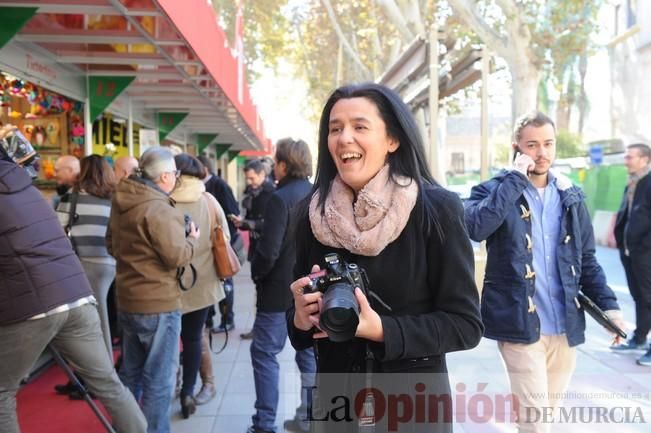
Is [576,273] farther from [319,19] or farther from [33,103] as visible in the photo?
[319,19]

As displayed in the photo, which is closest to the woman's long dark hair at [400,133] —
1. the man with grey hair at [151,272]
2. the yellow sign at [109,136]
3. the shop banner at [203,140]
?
the man with grey hair at [151,272]

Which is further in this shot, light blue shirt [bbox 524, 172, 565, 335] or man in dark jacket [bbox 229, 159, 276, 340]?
man in dark jacket [bbox 229, 159, 276, 340]

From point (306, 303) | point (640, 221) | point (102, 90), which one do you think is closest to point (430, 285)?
point (306, 303)

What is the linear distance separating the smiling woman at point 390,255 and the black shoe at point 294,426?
261 centimetres

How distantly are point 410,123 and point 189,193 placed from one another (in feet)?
9.30

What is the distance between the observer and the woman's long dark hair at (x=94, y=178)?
5.00m

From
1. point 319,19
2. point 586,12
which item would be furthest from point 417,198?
point 319,19

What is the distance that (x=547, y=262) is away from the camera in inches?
126

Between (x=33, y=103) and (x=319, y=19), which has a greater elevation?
(x=319, y=19)

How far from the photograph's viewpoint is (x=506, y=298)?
316 centimetres

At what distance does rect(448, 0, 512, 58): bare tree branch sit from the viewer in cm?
1036

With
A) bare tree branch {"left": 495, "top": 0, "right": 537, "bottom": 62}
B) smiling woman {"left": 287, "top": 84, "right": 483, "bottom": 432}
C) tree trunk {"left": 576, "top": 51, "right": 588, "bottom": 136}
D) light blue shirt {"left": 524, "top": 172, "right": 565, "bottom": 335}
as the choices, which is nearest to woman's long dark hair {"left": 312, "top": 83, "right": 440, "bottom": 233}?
smiling woman {"left": 287, "top": 84, "right": 483, "bottom": 432}

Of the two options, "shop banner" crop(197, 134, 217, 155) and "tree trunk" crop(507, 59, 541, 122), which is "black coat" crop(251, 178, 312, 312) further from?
"shop banner" crop(197, 134, 217, 155)

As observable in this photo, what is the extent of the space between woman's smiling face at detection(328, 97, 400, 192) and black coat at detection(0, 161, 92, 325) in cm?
169
